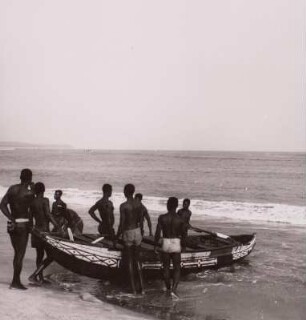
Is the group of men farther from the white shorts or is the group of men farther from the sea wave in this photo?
the sea wave

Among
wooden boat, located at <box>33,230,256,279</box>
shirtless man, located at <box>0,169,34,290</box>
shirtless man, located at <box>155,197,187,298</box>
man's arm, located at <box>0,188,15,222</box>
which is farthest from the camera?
wooden boat, located at <box>33,230,256,279</box>

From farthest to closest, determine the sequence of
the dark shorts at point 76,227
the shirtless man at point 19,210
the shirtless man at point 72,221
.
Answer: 1. the dark shorts at point 76,227
2. the shirtless man at point 72,221
3. the shirtless man at point 19,210

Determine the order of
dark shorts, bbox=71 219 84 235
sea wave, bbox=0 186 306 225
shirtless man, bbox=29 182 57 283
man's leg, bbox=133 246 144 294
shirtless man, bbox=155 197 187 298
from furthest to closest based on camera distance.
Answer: sea wave, bbox=0 186 306 225 → dark shorts, bbox=71 219 84 235 → man's leg, bbox=133 246 144 294 → shirtless man, bbox=29 182 57 283 → shirtless man, bbox=155 197 187 298

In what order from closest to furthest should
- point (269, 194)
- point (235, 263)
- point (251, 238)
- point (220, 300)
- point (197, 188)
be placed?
point (220, 300)
point (235, 263)
point (251, 238)
point (269, 194)
point (197, 188)

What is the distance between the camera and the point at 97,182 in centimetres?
5603

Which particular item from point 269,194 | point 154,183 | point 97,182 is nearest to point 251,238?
point 269,194

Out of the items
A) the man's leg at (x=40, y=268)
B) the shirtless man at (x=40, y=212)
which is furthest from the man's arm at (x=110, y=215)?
the man's leg at (x=40, y=268)

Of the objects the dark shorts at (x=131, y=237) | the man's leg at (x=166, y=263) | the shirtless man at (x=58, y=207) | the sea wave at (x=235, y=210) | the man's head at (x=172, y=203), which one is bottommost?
the sea wave at (x=235, y=210)

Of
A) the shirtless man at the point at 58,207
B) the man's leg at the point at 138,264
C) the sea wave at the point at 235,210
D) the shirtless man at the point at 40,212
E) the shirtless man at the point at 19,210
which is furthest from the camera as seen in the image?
the sea wave at the point at 235,210

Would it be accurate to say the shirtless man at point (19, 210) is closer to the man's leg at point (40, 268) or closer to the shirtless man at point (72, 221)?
the man's leg at point (40, 268)

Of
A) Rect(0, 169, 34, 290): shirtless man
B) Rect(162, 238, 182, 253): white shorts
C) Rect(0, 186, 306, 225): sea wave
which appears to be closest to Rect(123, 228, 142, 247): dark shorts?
Rect(162, 238, 182, 253): white shorts

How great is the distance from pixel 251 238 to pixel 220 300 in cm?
438

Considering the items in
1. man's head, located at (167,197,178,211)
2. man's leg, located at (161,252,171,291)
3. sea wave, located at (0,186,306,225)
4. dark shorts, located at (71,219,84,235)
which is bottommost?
sea wave, located at (0,186,306,225)

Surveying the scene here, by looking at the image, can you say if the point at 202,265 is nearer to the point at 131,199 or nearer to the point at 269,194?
the point at 131,199
